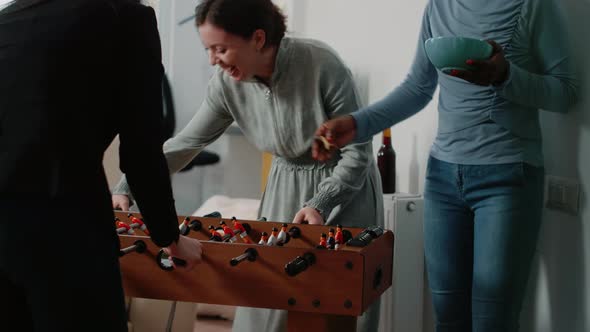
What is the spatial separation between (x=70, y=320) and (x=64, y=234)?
0.16 metres

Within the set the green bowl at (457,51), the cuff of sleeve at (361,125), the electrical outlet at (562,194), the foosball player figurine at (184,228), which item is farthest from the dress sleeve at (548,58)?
the foosball player figurine at (184,228)

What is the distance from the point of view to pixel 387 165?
10.7 ft

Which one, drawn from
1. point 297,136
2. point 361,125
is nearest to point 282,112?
point 297,136

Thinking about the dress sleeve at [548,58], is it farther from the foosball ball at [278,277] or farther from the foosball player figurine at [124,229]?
the foosball player figurine at [124,229]

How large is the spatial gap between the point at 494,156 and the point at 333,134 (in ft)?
1.38

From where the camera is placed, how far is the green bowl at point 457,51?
171 centimetres

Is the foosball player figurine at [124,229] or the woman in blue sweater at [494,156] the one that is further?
the foosball player figurine at [124,229]

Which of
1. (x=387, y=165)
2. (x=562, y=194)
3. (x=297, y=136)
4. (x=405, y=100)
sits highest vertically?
(x=405, y=100)

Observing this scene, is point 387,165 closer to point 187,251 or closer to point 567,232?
point 567,232

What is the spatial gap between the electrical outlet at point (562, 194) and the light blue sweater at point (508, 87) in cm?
23

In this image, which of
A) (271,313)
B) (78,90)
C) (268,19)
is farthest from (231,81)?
(78,90)

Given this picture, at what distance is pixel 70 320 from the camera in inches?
54.6

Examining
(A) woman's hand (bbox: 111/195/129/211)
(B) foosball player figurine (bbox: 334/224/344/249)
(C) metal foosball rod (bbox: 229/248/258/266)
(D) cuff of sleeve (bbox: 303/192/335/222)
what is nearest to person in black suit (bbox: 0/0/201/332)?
(C) metal foosball rod (bbox: 229/248/258/266)

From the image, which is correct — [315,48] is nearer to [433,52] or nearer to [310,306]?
[433,52]
